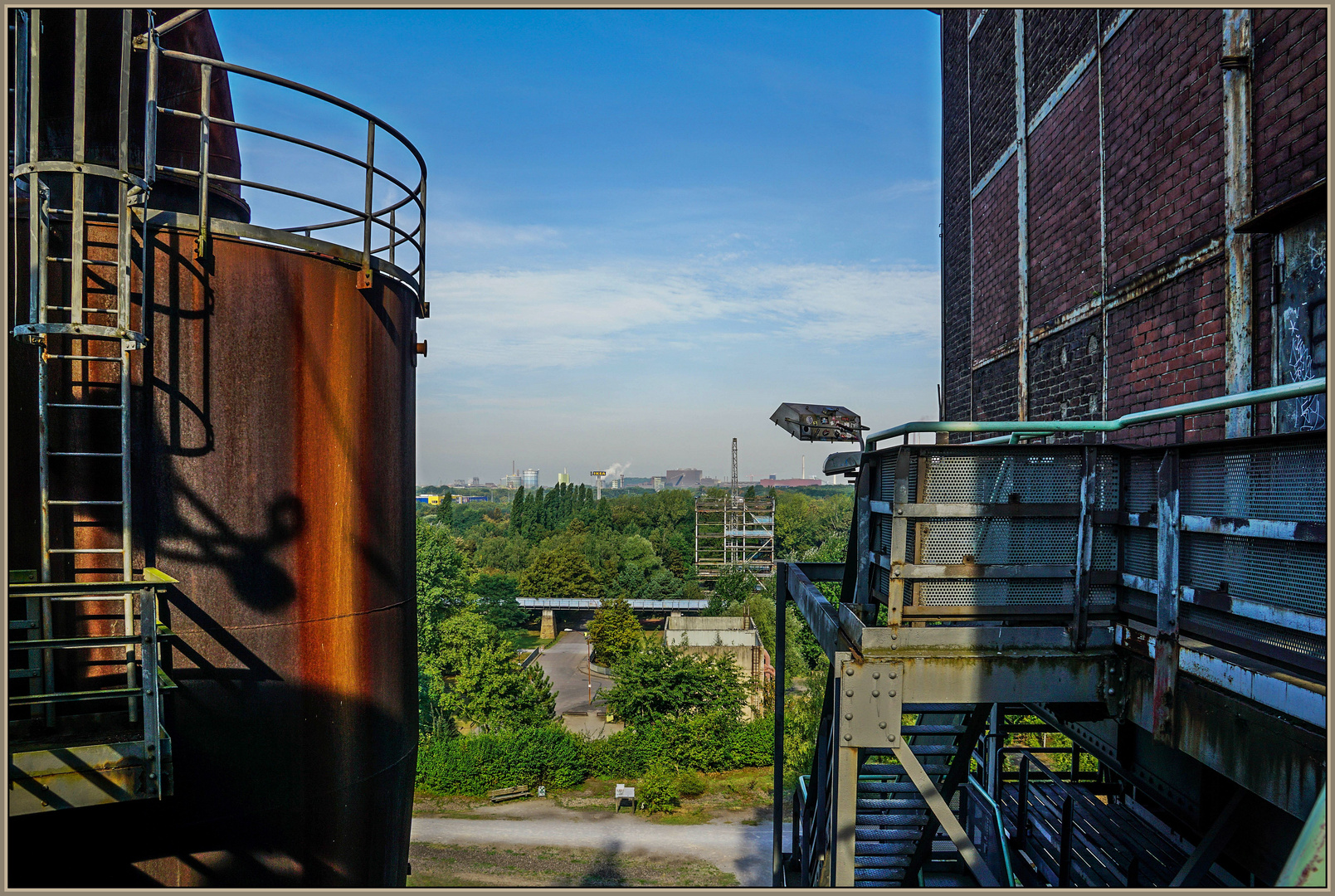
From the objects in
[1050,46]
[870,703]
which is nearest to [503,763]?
[870,703]

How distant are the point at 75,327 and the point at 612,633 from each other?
116ft

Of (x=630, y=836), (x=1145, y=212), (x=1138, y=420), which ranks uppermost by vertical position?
(x=1145, y=212)

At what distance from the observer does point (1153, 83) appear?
6.07 metres

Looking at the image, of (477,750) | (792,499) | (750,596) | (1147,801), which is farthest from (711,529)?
(1147,801)

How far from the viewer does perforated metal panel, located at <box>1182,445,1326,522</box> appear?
9.54 ft

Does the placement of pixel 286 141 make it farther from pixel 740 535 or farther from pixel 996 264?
pixel 740 535

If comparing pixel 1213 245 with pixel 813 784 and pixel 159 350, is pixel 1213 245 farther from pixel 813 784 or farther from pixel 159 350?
pixel 159 350

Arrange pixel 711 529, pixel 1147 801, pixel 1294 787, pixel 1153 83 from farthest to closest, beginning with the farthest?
→ pixel 711 529
pixel 1147 801
pixel 1153 83
pixel 1294 787

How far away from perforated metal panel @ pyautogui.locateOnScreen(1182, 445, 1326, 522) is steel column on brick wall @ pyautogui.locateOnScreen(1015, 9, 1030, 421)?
5.44 m

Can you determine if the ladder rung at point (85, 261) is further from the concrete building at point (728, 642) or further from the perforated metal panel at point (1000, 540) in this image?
the concrete building at point (728, 642)

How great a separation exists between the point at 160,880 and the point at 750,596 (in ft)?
145

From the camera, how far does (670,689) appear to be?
27.0 metres

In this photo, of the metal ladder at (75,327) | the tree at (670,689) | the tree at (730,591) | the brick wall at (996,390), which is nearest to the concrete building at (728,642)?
the tree at (670,689)

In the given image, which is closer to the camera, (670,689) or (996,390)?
(996,390)
